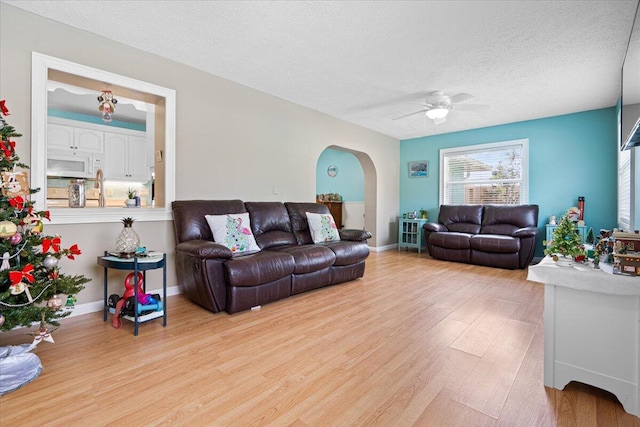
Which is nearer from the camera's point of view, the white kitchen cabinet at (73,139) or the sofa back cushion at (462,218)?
the white kitchen cabinet at (73,139)

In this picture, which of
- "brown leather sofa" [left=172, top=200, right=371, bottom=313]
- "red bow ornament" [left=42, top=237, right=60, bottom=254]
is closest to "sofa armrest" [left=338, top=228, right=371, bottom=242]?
"brown leather sofa" [left=172, top=200, right=371, bottom=313]

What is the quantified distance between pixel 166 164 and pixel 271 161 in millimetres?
1400

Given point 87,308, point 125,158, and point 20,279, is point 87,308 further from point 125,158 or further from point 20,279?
point 125,158

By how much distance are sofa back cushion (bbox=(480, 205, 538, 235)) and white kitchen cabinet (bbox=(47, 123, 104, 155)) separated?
22.9 ft

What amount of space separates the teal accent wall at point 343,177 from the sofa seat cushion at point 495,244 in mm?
3300

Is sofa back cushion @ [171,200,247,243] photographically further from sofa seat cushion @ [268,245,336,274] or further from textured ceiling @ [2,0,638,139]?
textured ceiling @ [2,0,638,139]

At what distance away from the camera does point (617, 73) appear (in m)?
3.33

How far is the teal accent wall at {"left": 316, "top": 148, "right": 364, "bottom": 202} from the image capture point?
7781 millimetres

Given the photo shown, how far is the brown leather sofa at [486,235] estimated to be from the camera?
4520 millimetres

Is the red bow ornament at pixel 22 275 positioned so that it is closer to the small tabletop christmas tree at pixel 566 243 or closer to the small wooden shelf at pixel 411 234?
the small tabletop christmas tree at pixel 566 243

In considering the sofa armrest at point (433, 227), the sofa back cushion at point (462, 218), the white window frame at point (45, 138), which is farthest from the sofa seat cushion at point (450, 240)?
the white window frame at point (45, 138)

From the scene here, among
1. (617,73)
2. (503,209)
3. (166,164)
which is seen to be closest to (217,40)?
(166,164)

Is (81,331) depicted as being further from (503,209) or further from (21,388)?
(503,209)

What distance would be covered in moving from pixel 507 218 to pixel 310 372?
479cm
